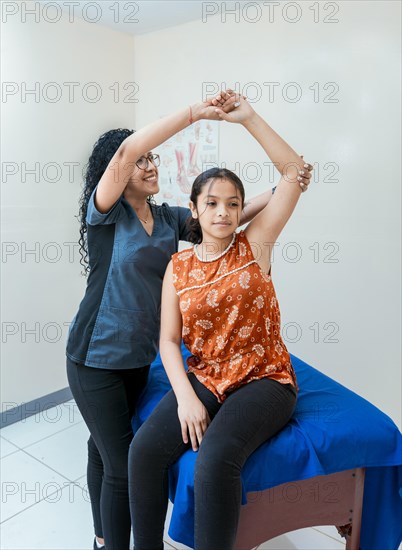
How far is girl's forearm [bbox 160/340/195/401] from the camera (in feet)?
4.64

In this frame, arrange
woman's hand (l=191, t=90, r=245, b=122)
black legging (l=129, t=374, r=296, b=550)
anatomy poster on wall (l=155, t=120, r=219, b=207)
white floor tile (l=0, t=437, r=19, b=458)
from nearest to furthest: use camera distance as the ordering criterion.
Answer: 1. black legging (l=129, t=374, r=296, b=550)
2. woman's hand (l=191, t=90, r=245, b=122)
3. white floor tile (l=0, t=437, r=19, b=458)
4. anatomy poster on wall (l=155, t=120, r=219, b=207)

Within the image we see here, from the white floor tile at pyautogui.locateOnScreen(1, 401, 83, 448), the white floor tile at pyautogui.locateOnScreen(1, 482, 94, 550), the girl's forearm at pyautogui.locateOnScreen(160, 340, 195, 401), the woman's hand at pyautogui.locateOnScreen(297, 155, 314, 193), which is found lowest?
the white floor tile at pyautogui.locateOnScreen(1, 482, 94, 550)

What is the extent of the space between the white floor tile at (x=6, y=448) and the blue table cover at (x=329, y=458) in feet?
4.34

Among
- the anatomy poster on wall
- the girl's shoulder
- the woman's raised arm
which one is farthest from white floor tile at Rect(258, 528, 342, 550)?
the anatomy poster on wall

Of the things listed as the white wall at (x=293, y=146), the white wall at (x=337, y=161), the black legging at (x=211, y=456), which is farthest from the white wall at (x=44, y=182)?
the black legging at (x=211, y=456)

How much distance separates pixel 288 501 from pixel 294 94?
2091 millimetres

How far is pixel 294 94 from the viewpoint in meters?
2.62

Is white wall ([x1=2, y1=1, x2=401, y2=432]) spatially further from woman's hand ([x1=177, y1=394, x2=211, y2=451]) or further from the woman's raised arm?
woman's hand ([x1=177, y1=394, x2=211, y2=451])

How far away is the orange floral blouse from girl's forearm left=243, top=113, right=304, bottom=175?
261 mm

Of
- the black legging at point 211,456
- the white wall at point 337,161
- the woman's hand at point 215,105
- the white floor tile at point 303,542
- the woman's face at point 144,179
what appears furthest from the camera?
the white wall at point 337,161

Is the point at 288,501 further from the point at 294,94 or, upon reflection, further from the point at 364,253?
the point at 294,94

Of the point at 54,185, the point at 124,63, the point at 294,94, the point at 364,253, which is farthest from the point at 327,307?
the point at 124,63

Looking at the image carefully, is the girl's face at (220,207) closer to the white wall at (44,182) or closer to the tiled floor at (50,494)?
the tiled floor at (50,494)

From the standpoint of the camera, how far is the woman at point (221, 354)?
1288mm
